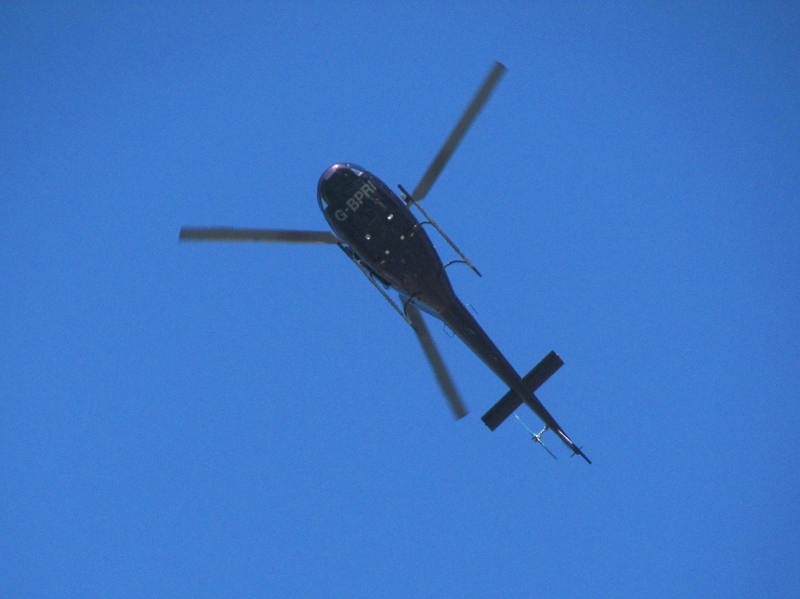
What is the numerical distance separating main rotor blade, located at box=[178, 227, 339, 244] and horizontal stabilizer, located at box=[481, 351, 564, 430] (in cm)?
492

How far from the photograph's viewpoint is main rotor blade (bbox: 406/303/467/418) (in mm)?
13672

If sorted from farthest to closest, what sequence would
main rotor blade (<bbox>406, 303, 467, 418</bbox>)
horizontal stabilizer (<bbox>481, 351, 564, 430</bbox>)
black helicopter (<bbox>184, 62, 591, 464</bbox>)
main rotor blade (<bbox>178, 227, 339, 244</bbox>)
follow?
1. horizontal stabilizer (<bbox>481, 351, 564, 430</bbox>)
2. main rotor blade (<bbox>406, 303, 467, 418</bbox>)
3. black helicopter (<bbox>184, 62, 591, 464</bbox>)
4. main rotor blade (<bbox>178, 227, 339, 244</bbox>)

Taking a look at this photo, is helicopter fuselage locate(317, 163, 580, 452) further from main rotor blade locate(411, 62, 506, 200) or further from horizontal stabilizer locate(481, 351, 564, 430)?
horizontal stabilizer locate(481, 351, 564, 430)

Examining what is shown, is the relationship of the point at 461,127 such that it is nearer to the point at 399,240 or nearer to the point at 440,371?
the point at 399,240

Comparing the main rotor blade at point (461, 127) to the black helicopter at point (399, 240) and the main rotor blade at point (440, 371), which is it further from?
the main rotor blade at point (440, 371)

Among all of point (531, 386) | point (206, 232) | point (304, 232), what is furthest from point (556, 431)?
point (206, 232)

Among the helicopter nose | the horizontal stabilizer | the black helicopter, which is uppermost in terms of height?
the helicopter nose

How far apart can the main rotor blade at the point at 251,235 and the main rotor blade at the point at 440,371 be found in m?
2.34

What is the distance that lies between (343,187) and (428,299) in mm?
2629

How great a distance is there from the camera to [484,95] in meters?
12.3

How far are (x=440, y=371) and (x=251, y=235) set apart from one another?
13.5ft

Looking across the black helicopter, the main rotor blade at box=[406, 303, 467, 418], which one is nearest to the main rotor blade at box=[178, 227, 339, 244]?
the black helicopter

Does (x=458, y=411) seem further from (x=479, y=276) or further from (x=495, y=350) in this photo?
(x=479, y=276)

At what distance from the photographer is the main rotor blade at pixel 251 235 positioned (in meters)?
12.2
